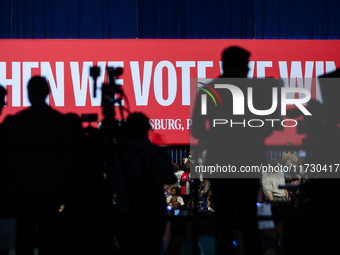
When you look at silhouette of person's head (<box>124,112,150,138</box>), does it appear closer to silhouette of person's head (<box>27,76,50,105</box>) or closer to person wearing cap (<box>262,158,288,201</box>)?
silhouette of person's head (<box>27,76,50,105</box>)

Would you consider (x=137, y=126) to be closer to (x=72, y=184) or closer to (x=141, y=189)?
(x=141, y=189)

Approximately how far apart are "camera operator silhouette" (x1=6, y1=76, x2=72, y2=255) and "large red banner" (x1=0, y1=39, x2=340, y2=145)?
409 cm

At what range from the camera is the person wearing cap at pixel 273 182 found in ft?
20.6

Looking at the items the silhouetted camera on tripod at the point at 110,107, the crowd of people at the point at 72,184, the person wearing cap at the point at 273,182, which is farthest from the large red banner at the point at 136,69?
the crowd of people at the point at 72,184

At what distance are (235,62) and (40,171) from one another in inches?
51.4

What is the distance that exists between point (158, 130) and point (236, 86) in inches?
160

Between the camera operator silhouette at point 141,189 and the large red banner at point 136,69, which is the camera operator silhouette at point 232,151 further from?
the large red banner at point 136,69

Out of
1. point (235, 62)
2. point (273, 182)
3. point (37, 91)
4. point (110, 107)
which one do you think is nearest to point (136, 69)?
point (273, 182)

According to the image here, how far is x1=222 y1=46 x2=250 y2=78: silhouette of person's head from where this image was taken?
2.34 m

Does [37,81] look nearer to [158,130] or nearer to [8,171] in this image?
[8,171]

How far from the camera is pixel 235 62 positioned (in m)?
2.34

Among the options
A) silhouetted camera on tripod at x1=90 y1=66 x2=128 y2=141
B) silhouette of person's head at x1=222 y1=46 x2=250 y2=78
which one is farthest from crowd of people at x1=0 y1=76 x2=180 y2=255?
silhouette of person's head at x1=222 y1=46 x2=250 y2=78

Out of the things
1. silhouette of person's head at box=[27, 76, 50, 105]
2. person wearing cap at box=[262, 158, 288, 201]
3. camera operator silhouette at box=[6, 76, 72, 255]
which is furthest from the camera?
person wearing cap at box=[262, 158, 288, 201]

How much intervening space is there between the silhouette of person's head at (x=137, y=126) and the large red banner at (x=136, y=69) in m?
3.76
